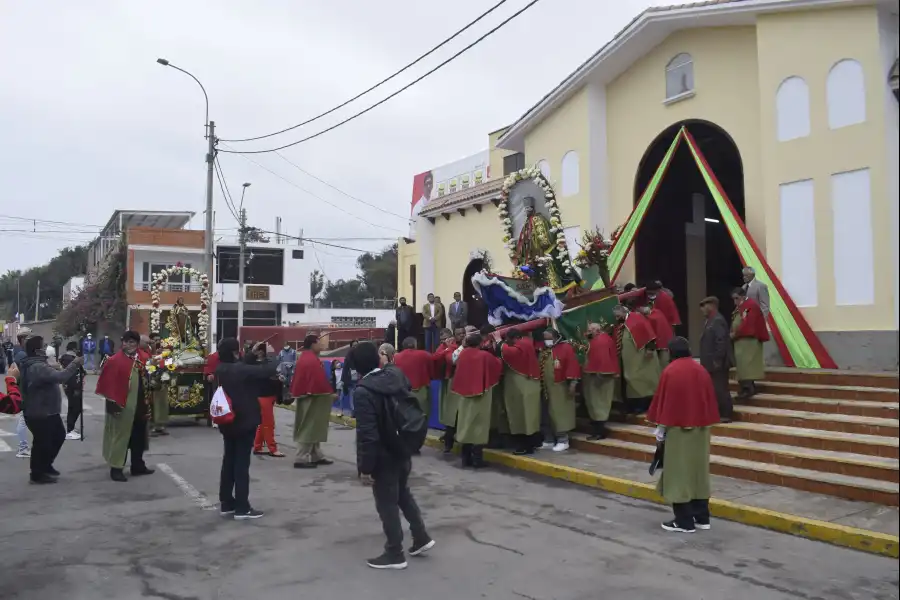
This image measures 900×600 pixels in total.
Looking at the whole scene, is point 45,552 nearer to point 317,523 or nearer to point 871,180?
point 317,523

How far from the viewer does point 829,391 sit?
9.50m

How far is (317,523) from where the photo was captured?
22.5 feet

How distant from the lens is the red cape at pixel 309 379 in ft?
32.5

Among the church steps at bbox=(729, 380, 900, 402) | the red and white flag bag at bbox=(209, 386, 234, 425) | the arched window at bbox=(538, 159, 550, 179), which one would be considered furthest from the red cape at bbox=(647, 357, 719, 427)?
the arched window at bbox=(538, 159, 550, 179)

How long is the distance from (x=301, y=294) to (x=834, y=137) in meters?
37.2

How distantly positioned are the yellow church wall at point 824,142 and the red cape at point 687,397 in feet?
15.7

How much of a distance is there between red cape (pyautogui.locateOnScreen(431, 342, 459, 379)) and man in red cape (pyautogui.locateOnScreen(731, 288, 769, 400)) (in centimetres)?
387

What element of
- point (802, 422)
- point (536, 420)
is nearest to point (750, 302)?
point (802, 422)

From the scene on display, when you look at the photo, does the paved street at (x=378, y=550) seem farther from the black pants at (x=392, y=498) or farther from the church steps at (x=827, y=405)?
the church steps at (x=827, y=405)

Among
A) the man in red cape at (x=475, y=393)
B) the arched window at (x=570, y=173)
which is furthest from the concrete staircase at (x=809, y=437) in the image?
the arched window at (x=570, y=173)

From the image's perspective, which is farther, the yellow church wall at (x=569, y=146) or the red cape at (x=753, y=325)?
the yellow church wall at (x=569, y=146)

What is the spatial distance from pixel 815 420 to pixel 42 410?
9.30m

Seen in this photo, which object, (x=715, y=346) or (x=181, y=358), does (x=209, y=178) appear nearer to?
(x=181, y=358)

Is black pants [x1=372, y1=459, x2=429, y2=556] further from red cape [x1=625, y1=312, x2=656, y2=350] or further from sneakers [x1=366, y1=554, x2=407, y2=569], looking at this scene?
red cape [x1=625, y1=312, x2=656, y2=350]
